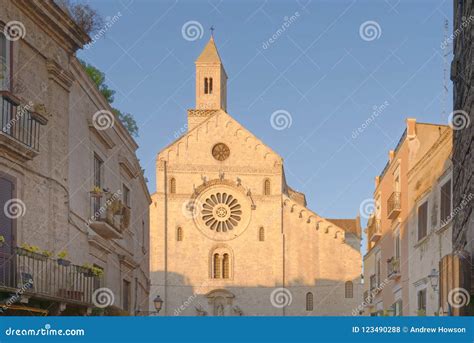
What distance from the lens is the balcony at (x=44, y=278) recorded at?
11734 millimetres

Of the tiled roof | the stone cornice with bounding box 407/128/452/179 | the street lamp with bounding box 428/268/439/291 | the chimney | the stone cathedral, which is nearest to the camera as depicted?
the street lamp with bounding box 428/268/439/291

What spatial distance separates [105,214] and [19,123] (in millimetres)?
4825

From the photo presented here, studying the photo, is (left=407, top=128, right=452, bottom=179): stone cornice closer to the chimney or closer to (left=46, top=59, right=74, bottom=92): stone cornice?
the chimney

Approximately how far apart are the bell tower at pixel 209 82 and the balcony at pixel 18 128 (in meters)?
52.6

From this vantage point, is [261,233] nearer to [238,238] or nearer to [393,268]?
[238,238]

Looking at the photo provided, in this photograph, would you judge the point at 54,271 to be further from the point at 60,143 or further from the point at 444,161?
the point at 444,161

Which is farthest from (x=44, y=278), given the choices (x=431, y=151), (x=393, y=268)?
(x=393, y=268)

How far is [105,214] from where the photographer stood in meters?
16.9

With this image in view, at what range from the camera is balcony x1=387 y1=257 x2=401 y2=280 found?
25939 mm

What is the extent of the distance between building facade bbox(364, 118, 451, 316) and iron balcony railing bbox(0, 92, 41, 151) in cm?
982

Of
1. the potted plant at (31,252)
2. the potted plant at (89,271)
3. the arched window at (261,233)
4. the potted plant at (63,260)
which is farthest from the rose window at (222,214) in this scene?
the potted plant at (31,252)

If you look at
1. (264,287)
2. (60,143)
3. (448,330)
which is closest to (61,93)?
(60,143)

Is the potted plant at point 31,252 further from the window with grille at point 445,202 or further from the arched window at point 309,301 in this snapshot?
the arched window at point 309,301

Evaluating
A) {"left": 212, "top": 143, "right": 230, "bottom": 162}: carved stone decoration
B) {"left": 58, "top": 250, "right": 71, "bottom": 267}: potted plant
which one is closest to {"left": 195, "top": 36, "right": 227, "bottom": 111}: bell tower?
{"left": 212, "top": 143, "right": 230, "bottom": 162}: carved stone decoration
